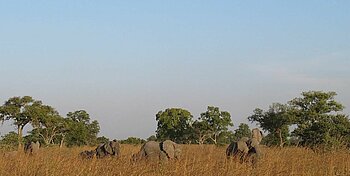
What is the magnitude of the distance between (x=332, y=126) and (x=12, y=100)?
23.7 m

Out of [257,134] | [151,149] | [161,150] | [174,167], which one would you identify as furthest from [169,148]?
[174,167]

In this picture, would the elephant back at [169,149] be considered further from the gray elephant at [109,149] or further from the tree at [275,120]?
the tree at [275,120]

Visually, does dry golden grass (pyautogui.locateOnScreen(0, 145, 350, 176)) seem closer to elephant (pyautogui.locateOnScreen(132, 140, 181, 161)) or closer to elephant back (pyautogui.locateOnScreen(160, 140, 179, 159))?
elephant (pyautogui.locateOnScreen(132, 140, 181, 161))

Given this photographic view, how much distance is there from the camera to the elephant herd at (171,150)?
11.4 meters

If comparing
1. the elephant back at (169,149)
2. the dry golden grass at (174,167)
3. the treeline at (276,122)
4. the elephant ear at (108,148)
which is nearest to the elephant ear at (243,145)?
the dry golden grass at (174,167)

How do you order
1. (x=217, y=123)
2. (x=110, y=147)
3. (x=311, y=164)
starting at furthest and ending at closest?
(x=217, y=123) < (x=110, y=147) < (x=311, y=164)

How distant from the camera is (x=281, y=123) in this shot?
1587 inches

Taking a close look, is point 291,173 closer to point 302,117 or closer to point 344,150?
point 344,150

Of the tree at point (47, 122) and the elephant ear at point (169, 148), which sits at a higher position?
the tree at point (47, 122)

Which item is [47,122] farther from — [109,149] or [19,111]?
[109,149]

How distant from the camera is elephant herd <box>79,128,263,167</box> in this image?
11.4 meters

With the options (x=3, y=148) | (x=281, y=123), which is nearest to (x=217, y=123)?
(x=281, y=123)

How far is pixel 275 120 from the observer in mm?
41125

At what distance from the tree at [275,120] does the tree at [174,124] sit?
549cm
